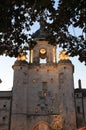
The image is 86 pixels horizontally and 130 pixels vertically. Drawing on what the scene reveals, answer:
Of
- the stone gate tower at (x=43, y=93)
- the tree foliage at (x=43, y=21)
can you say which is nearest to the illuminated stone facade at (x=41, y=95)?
the stone gate tower at (x=43, y=93)

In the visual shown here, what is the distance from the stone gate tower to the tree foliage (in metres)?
31.9

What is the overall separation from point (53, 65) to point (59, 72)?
6.33 ft

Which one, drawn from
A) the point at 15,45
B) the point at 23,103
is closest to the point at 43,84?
the point at 23,103

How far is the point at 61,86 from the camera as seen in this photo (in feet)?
156

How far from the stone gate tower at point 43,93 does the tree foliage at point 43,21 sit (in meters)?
31.9

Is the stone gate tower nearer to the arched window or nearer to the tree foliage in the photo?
the arched window

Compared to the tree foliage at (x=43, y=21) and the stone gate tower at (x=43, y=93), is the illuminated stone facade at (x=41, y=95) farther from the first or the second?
the tree foliage at (x=43, y=21)

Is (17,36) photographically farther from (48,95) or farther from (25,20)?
(48,95)

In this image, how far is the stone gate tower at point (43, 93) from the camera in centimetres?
4488

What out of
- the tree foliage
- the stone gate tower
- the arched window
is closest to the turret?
the stone gate tower

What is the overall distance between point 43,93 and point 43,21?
34567mm

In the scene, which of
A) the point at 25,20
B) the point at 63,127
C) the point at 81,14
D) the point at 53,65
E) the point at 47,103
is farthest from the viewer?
the point at 53,65

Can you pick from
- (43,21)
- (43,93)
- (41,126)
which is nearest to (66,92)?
(43,93)

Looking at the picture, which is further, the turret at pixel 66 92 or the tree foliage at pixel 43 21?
the turret at pixel 66 92
